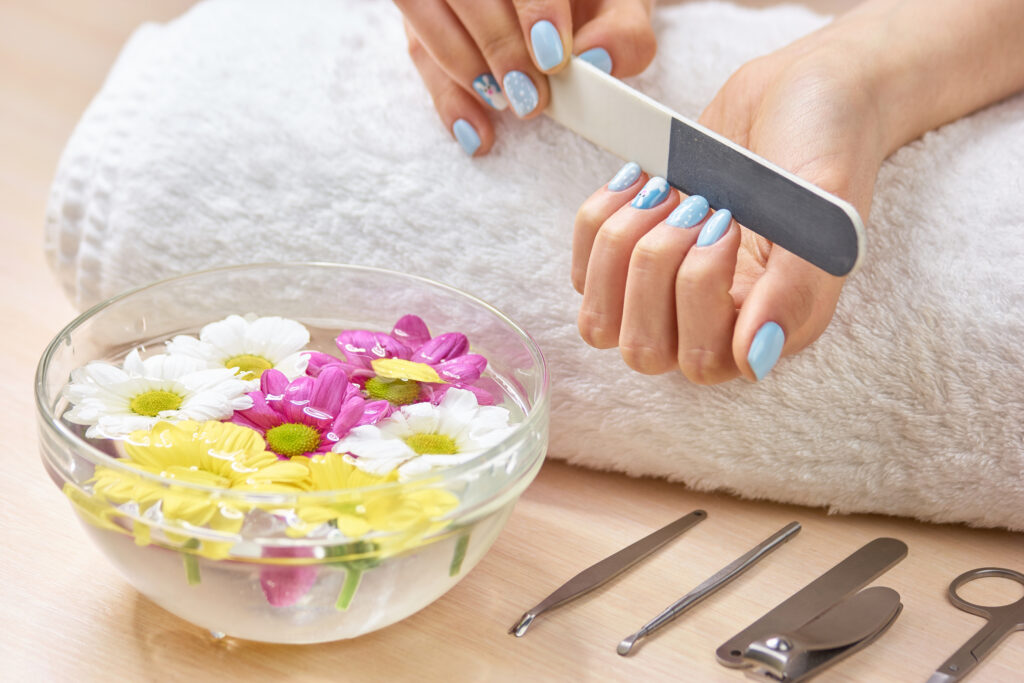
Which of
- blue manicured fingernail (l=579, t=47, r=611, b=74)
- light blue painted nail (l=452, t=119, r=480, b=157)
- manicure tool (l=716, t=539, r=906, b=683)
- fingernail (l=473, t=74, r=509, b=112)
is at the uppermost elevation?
blue manicured fingernail (l=579, t=47, r=611, b=74)

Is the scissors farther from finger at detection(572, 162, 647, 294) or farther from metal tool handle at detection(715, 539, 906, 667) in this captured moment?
finger at detection(572, 162, 647, 294)

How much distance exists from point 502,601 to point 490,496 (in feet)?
0.31

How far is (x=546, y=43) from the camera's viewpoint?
54 centimetres

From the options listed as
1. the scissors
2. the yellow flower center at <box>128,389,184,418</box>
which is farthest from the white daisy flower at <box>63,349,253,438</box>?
the scissors

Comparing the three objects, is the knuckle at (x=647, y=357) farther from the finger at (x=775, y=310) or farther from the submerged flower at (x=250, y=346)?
the submerged flower at (x=250, y=346)

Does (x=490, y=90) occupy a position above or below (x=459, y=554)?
above

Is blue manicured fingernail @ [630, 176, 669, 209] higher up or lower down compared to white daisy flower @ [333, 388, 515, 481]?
higher up

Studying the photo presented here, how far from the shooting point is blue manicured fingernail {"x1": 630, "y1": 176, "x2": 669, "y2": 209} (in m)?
0.49

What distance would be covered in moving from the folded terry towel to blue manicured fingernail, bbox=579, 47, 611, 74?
49 mm

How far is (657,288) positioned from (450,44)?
219mm

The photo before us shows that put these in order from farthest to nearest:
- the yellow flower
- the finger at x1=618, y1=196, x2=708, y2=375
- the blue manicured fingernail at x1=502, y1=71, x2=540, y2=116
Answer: the blue manicured fingernail at x1=502, y1=71, x2=540, y2=116 < the finger at x1=618, y1=196, x2=708, y2=375 < the yellow flower

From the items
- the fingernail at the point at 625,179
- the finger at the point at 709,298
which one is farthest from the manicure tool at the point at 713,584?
the fingernail at the point at 625,179

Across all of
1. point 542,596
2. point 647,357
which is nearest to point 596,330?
point 647,357

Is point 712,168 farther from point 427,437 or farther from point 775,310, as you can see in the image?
point 427,437
